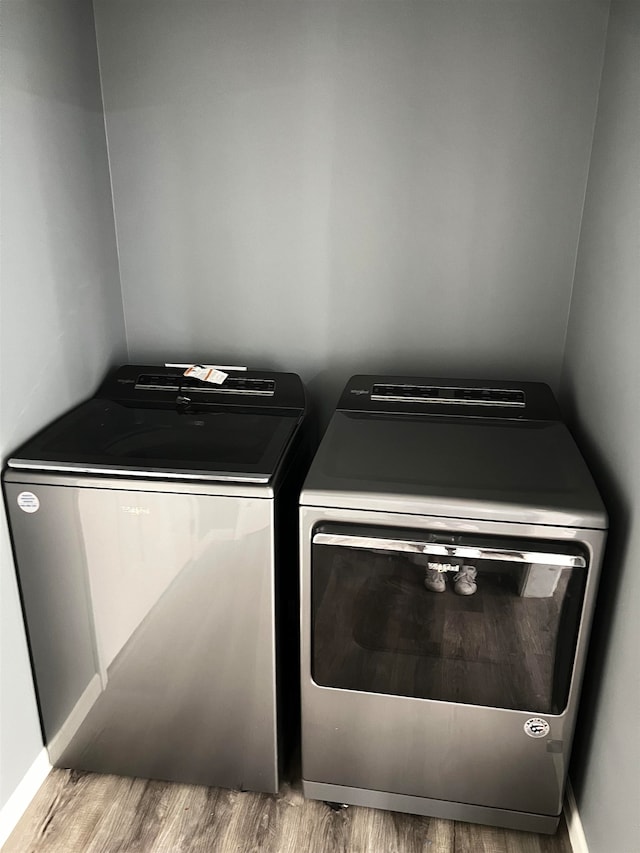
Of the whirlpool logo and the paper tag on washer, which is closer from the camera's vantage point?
the whirlpool logo

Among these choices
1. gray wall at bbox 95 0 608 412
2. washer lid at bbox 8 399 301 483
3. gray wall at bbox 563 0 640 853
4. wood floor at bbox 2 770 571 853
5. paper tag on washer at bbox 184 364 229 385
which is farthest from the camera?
paper tag on washer at bbox 184 364 229 385

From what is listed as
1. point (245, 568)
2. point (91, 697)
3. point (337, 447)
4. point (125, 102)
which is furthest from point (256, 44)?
point (91, 697)

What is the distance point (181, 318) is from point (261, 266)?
30cm

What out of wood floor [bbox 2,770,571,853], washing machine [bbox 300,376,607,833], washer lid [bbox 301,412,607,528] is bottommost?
wood floor [bbox 2,770,571,853]

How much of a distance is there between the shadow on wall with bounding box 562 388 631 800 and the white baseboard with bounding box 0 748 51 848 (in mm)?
1334

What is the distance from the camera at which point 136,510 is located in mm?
1554

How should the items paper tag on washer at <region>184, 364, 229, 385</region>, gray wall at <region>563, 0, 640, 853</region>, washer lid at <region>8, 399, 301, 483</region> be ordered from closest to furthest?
gray wall at <region>563, 0, 640, 853</region>
washer lid at <region>8, 399, 301, 483</region>
paper tag on washer at <region>184, 364, 229, 385</region>

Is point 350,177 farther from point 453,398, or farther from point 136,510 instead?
point 136,510

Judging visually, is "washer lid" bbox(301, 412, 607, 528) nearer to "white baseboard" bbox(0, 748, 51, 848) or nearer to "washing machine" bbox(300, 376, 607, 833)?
"washing machine" bbox(300, 376, 607, 833)

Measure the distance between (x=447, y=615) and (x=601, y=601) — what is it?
372 millimetres

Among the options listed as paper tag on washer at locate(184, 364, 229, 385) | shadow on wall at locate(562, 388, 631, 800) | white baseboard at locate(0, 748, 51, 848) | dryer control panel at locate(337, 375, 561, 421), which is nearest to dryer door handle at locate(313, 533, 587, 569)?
shadow on wall at locate(562, 388, 631, 800)

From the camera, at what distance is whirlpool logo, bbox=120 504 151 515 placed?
1.55 metres

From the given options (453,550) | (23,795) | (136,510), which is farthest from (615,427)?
(23,795)

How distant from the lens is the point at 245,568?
61.1 inches
